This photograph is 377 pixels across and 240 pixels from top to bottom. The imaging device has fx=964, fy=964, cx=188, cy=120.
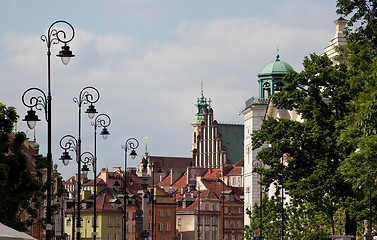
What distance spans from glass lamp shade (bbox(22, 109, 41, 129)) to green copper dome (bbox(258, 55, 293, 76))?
86660 millimetres

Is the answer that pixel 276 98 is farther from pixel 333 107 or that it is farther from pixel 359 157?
pixel 359 157

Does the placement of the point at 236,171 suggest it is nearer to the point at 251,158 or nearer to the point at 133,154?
the point at 251,158

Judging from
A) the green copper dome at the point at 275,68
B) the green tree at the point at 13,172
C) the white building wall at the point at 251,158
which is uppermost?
the green copper dome at the point at 275,68

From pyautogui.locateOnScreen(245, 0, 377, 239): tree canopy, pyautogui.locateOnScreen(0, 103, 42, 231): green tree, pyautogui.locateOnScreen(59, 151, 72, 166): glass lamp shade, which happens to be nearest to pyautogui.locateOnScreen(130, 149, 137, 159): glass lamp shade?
pyautogui.locateOnScreen(245, 0, 377, 239): tree canopy

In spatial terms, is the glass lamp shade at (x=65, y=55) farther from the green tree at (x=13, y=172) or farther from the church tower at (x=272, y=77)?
the church tower at (x=272, y=77)

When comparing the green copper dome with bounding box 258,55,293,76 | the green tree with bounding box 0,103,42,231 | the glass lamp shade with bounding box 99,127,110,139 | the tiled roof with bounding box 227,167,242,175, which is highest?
the green copper dome with bounding box 258,55,293,76

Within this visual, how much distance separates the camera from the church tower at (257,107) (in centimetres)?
11338

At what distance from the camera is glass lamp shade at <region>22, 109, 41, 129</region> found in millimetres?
29375

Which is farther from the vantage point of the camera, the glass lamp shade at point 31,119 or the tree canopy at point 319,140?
the tree canopy at point 319,140

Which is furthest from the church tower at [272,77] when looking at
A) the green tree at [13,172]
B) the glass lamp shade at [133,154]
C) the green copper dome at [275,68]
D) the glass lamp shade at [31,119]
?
the glass lamp shade at [31,119]

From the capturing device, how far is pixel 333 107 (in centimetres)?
4800

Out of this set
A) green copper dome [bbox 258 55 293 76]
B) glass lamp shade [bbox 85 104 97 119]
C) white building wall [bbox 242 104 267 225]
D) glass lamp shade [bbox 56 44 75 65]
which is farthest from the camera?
green copper dome [bbox 258 55 293 76]

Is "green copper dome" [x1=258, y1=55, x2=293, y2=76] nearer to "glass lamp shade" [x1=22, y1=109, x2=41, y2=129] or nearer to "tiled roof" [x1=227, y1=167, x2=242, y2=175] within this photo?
"tiled roof" [x1=227, y1=167, x2=242, y2=175]

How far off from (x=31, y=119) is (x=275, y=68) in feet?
288
